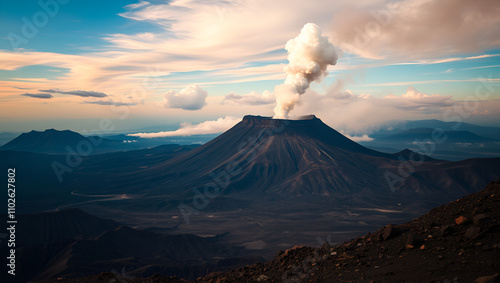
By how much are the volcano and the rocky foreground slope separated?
111 metres

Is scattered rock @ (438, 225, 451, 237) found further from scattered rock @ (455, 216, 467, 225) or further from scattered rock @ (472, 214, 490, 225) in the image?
scattered rock @ (472, 214, 490, 225)

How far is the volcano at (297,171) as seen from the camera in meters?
131

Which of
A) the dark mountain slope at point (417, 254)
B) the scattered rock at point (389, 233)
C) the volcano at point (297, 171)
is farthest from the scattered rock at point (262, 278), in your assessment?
the volcano at point (297, 171)

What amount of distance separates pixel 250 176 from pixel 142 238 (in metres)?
81.0

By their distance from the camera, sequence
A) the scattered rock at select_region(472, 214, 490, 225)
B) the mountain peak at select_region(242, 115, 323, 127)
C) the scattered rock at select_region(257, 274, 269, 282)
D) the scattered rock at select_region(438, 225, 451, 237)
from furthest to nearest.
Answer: the mountain peak at select_region(242, 115, 323, 127) → the scattered rock at select_region(257, 274, 269, 282) → the scattered rock at select_region(438, 225, 451, 237) → the scattered rock at select_region(472, 214, 490, 225)

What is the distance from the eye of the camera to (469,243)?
550 inches

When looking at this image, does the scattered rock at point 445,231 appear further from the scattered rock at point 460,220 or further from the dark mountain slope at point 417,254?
the scattered rock at point 460,220

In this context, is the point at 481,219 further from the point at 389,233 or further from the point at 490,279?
the point at 490,279

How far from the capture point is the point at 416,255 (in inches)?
587

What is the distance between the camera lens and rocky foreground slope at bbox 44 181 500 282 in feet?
42.5

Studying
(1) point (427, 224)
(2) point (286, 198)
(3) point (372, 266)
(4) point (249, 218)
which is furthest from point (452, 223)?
(2) point (286, 198)

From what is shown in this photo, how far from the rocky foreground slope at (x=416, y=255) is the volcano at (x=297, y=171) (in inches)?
4378

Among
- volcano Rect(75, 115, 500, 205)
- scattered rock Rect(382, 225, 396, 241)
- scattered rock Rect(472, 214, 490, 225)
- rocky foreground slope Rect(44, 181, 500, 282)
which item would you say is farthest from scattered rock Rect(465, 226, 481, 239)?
volcano Rect(75, 115, 500, 205)

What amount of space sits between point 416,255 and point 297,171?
136 meters
